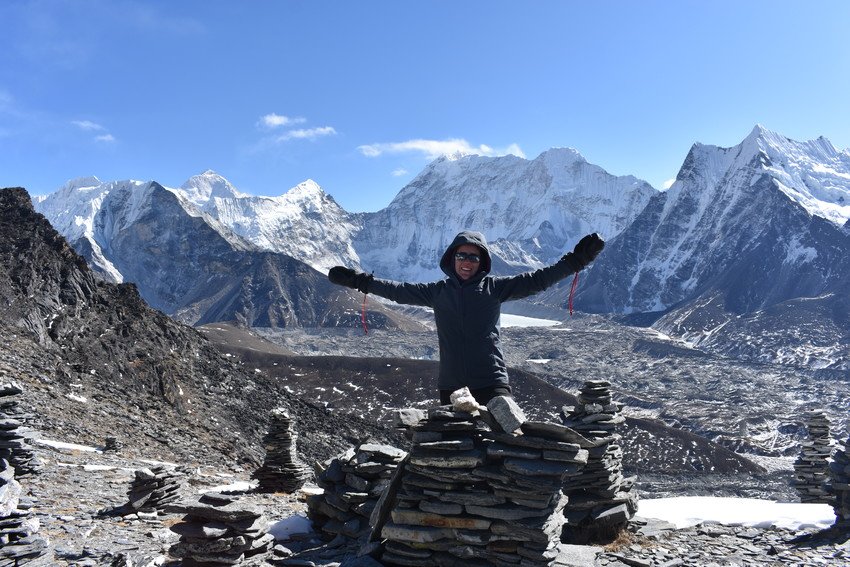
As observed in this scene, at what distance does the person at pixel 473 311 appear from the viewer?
10070 millimetres

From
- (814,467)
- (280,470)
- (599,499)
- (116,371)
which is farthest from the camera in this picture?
(116,371)

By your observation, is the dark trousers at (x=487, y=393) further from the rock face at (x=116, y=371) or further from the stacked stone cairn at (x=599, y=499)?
the rock face at (x=116, y=371)

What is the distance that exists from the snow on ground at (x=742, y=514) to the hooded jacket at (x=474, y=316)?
10.3 meters

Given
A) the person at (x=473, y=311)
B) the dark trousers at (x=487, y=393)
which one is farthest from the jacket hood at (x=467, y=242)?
the dark trousers at (x=487, y=393)

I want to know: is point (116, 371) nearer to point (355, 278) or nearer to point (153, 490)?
point (153, 490)

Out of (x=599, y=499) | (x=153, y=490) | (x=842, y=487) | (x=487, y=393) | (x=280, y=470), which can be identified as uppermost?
(x=487, y=393)

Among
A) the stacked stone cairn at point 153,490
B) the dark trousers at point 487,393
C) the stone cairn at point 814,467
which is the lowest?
the stone cairn at point 814,467

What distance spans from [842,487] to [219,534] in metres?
17.1

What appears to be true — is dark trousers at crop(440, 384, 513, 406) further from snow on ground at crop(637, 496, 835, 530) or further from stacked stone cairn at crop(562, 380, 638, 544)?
snow on ground at crop(637, 496, 835, 530)

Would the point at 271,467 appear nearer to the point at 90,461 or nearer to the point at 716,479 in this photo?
the point at 90,461

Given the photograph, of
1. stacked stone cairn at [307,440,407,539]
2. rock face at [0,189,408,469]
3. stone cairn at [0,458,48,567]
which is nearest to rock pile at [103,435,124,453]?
rock face at [0,189,408,469]

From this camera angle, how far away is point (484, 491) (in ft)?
30.9

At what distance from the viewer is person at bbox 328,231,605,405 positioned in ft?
33.0

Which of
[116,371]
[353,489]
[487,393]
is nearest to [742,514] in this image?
[353,489]
